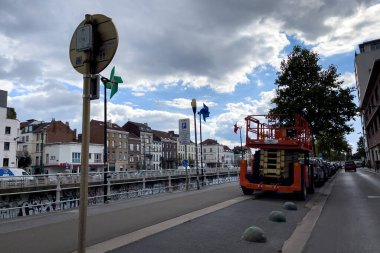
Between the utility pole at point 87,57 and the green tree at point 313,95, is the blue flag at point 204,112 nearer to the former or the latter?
the green tree at point 313,95

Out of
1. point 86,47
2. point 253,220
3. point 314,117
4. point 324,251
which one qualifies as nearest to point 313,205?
point 253,220

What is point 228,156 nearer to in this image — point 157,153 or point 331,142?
point 157,153

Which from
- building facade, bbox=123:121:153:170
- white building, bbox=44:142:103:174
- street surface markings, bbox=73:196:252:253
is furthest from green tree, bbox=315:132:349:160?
building facade, bbox=123:121:153:170

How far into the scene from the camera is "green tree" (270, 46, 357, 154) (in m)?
30.9

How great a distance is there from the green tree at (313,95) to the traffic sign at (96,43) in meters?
27.9

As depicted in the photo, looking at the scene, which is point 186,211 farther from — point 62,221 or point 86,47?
point 86,47

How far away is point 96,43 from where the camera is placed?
4613 mm

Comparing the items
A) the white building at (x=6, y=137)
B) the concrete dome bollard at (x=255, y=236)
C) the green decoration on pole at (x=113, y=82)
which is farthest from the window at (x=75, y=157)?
the concrete dome bollard at (x=255, y=236)

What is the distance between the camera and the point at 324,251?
670 cm

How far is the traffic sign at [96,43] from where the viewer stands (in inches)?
177

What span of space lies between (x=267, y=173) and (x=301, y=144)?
187 cm

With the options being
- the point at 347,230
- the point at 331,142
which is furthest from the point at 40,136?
the point at 347,230

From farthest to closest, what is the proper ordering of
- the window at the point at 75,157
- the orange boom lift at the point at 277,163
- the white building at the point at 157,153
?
1. the white building at the point at 157,153
2. the window at the point at 75,157
3. the orange boom lift at the point at 277,163

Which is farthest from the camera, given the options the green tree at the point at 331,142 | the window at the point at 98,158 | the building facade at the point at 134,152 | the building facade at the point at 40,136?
the building facade at the point at 134,152
